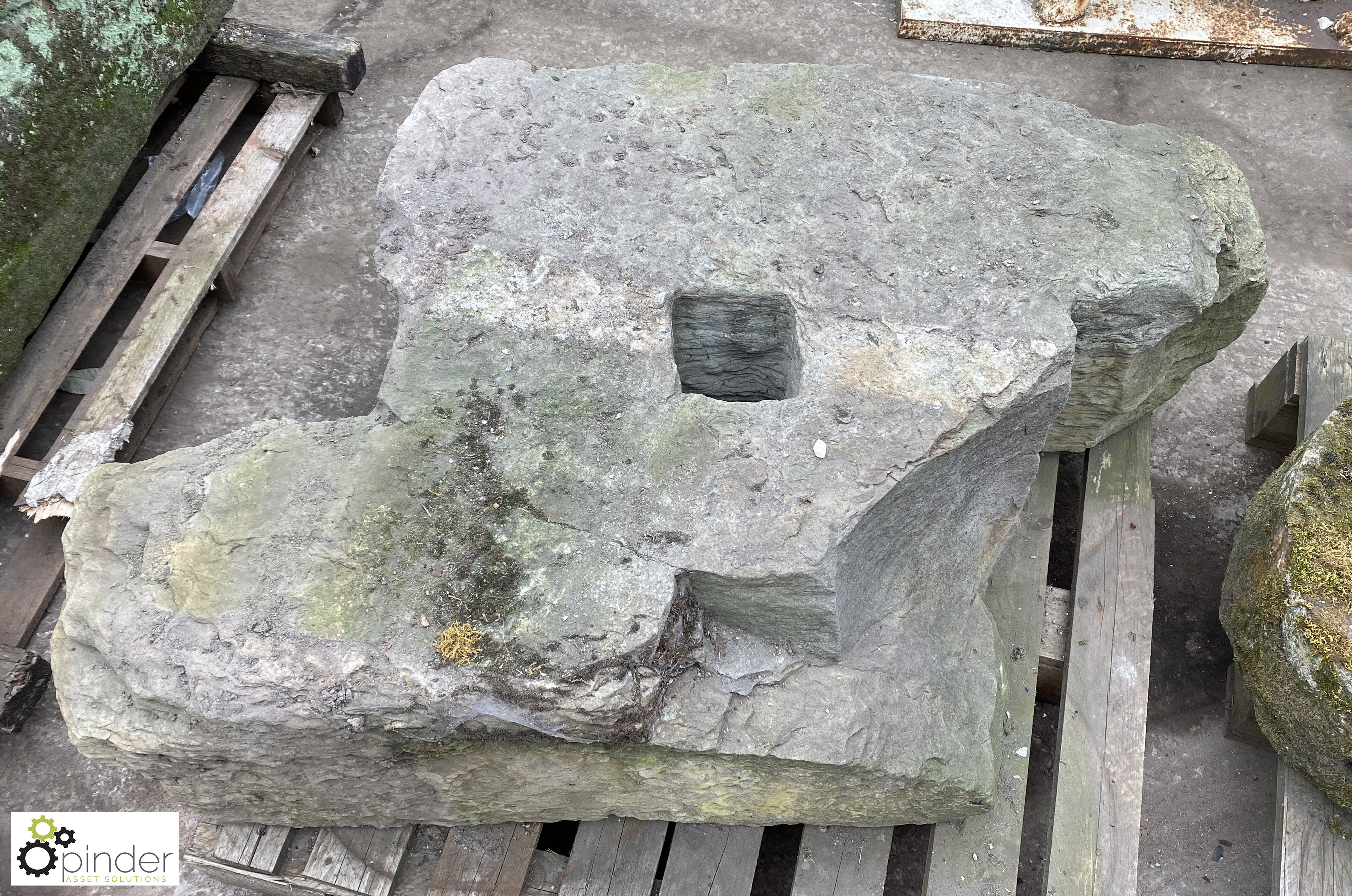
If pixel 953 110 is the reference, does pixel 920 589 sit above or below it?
below

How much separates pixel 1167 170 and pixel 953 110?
55cm

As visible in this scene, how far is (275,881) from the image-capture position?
2.36 m

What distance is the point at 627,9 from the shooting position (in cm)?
445

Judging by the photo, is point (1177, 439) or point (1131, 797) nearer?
point (1131, 797)

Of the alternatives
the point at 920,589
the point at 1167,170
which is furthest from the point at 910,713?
the point at 1167,170

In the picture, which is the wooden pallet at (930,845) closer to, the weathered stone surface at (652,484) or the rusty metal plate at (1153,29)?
the weathered stone surface at (652,484)

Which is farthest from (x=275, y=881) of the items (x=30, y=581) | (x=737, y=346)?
(x=737, y=346)

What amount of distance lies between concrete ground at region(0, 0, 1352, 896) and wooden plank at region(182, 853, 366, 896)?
0.42ft

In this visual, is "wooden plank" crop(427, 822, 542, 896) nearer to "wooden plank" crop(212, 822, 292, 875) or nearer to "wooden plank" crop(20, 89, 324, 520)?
"wooden plank" crop(212, 822, 292, 875)

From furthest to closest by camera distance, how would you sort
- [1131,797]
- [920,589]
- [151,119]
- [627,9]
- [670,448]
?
[627,9]
[151,119]
[1131,797]
[920,589]
[670,448]

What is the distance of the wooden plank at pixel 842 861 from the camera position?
2340 mm

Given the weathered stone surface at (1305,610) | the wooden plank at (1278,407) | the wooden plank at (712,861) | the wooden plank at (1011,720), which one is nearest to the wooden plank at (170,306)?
the wooden plank at (712,861)

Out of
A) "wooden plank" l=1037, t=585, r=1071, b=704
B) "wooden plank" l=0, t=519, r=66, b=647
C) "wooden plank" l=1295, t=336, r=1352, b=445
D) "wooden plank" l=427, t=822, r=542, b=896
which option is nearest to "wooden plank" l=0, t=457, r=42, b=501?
"wooden plank" l=0, t=519, r=66, b=647

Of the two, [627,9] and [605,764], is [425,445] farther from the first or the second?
[627,9]
